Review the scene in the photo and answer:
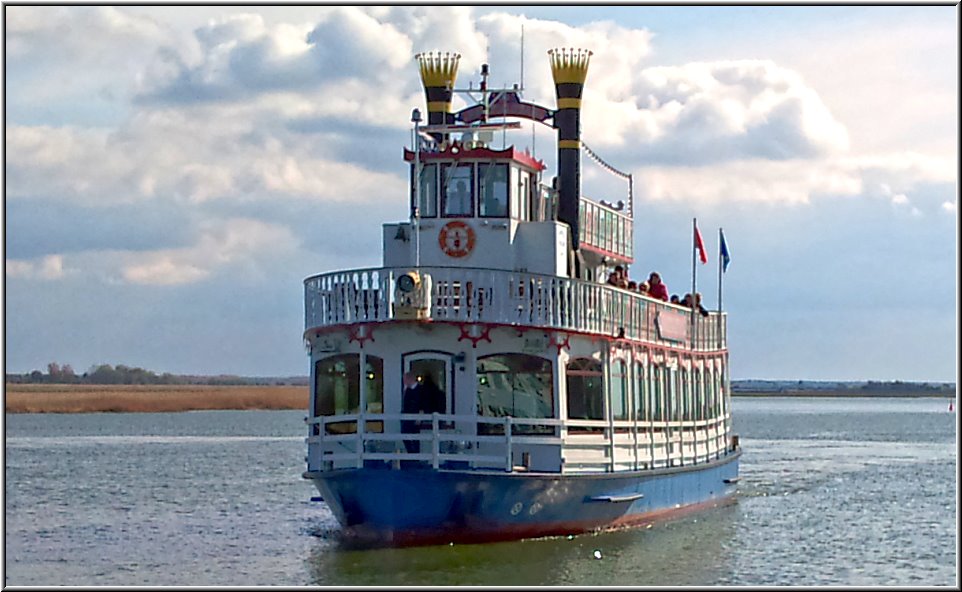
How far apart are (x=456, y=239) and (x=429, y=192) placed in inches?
37.0

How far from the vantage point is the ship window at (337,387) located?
88.8 ft

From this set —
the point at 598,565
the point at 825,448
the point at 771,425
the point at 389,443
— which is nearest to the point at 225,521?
the point at 389,443

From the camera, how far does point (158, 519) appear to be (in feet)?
110

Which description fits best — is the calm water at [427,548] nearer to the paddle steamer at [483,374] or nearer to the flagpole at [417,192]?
the paddle steamer at [483,374]

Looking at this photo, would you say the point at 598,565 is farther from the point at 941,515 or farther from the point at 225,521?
the point at 941,515

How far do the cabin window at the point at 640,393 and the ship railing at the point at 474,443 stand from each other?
1.04 metres

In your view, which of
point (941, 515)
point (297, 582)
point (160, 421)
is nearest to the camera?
point (297, 582)

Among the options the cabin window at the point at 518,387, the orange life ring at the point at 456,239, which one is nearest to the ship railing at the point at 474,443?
the cabin window at the point at 518,387

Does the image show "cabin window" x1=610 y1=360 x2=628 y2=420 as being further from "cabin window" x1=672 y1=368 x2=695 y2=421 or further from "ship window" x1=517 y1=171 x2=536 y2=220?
"cabin window" x1=672 y1=368 x2=695 y2=421

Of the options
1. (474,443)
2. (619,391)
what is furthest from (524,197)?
(474,443)

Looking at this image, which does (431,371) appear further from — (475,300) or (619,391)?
(619,391)

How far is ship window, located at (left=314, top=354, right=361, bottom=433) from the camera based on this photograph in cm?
2708

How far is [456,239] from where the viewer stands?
28703 millimetres

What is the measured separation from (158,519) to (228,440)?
127 ft
